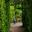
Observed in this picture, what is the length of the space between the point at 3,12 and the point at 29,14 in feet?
0.82

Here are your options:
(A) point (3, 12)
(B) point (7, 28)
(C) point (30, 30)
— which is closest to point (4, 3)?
(A) point (3, 12)

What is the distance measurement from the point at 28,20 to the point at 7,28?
0.25 meters

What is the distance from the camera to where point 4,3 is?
75 cm

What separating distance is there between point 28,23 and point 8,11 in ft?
0.78

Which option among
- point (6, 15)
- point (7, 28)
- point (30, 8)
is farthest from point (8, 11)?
point (30, 8)

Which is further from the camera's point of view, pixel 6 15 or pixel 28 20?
pixel 6 15

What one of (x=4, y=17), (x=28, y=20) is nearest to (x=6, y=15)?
(x=4, y=17)

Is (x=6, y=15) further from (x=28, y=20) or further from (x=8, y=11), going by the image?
(x=28, y=20)

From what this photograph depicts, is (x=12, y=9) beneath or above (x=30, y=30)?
above

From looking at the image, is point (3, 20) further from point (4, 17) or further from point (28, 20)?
point (28, 20)

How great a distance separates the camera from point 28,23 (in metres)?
0.60

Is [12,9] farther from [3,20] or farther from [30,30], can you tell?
[30,30]

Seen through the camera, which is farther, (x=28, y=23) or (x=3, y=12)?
(x=3, y=12)

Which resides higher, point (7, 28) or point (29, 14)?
point (29, 14)
